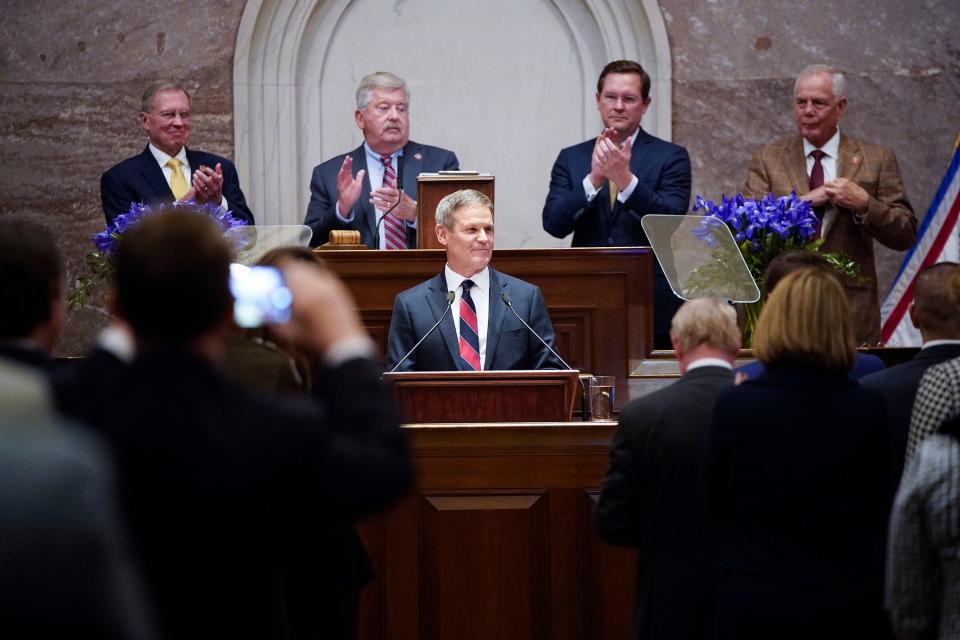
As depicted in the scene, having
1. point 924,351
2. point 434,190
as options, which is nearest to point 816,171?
point 434,190

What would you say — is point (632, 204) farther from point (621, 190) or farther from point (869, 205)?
point (869, 205)

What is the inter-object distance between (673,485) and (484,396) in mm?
1316

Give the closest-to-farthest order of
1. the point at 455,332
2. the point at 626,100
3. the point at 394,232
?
the point at 455,332 < the point at 394,232 < the point at 626,100

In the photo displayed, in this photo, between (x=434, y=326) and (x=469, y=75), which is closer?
(x=434, y=326)

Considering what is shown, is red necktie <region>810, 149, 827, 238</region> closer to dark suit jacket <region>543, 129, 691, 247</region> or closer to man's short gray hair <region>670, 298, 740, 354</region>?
dark suit jacket <region>543, 129, 691, 247</region>

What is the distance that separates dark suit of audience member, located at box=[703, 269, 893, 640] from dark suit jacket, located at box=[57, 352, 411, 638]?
1.37m

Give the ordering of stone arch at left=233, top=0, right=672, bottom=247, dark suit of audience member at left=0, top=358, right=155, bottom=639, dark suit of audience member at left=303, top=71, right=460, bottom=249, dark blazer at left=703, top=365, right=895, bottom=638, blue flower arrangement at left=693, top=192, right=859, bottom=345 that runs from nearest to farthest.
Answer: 1. dark suit of audience member at left=0, top=358, right=155, bottom=639
2. dark blazer at left=703, top=365, right=895, bottom=638
3. blue flower arrangement at left=693, top=192, right=859, bottom=345
4. dark suit of audience member at left=303, top=71, right=460, bottom=249
5. stone arch at left=233, top=0, right=672, bottom=247

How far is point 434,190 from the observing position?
6125 mm

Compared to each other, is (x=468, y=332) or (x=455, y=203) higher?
(x=455, y=203)

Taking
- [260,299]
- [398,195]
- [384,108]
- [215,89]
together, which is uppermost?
[215,89]

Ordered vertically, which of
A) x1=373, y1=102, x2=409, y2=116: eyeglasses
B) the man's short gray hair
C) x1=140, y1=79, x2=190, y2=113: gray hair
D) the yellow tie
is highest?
x1=140, y1=79, x2=190, y2=113: gray hair

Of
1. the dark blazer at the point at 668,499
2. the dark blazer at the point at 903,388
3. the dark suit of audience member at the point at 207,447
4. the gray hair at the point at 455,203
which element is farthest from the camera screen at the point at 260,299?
the gray hair at the point at 455,203

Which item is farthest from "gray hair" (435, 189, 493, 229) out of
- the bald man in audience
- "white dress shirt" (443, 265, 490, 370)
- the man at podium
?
the bald man in audience

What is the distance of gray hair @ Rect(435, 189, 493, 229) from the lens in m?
5.75
